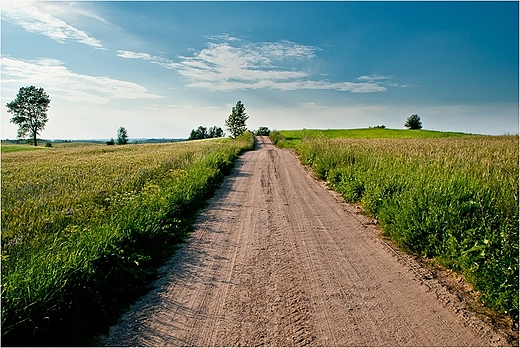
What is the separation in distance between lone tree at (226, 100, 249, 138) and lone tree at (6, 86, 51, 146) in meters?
37.9

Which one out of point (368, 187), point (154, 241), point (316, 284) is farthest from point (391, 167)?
point (154, 241)

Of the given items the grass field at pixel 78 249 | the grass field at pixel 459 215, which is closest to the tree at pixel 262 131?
the grass field at pixel 459 215

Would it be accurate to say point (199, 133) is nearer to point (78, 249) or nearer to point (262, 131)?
point (262, 131)

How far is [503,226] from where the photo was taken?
5.18 meters

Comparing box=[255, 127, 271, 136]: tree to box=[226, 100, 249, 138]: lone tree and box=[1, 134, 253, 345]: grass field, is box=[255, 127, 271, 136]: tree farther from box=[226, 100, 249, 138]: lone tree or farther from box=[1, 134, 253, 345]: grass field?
box=[1, 134, 253, 345]: grass field

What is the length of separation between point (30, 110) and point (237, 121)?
42141 mm

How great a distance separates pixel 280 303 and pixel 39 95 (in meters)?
77.6

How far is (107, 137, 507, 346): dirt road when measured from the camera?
3785 millimetres

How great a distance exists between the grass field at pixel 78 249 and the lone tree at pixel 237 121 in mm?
70939

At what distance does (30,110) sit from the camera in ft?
217

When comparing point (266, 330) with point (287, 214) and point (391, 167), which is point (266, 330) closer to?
point (287, 214)

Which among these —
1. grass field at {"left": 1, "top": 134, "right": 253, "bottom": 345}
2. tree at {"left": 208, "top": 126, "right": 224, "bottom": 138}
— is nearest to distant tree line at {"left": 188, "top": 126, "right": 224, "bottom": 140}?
tree at {"left": 208, "top": 126, "right": 224, "bottom": 138}

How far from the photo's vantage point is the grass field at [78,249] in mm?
3697

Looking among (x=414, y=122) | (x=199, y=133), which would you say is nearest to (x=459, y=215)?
(x=414, y=122)
